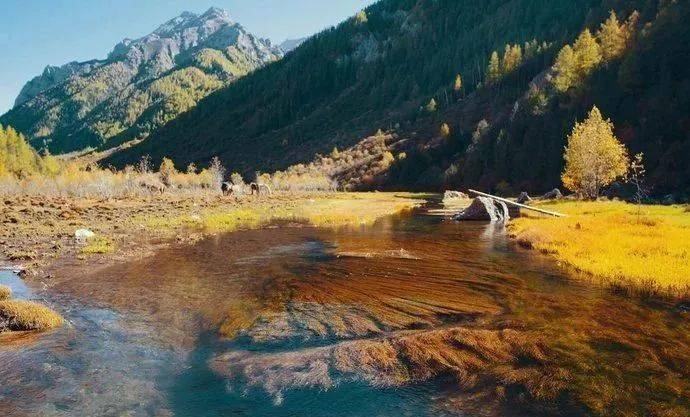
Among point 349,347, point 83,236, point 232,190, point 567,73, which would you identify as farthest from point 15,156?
point 349,347

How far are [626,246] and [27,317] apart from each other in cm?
2759

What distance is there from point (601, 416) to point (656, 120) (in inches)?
3185

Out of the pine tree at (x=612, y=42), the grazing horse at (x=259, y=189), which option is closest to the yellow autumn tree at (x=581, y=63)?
the pine tree at (x=612, y=42)

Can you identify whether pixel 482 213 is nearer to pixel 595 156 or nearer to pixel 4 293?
pixel 595 156

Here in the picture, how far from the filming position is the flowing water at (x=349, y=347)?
9562mm

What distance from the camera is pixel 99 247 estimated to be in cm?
2977

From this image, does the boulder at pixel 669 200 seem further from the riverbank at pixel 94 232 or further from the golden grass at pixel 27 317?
the golden grass at pixel 27 317

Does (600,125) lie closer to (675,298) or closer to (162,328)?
(675,298)

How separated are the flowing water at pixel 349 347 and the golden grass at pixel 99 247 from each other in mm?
6640

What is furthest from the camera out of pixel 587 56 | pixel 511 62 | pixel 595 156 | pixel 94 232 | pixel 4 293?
pixel 511 62

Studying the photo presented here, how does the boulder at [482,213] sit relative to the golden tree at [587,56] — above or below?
below

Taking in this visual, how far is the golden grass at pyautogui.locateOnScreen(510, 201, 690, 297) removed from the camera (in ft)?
59.5

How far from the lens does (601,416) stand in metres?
8.52

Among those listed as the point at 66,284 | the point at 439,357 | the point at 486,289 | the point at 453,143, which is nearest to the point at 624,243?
the point at 486,289
